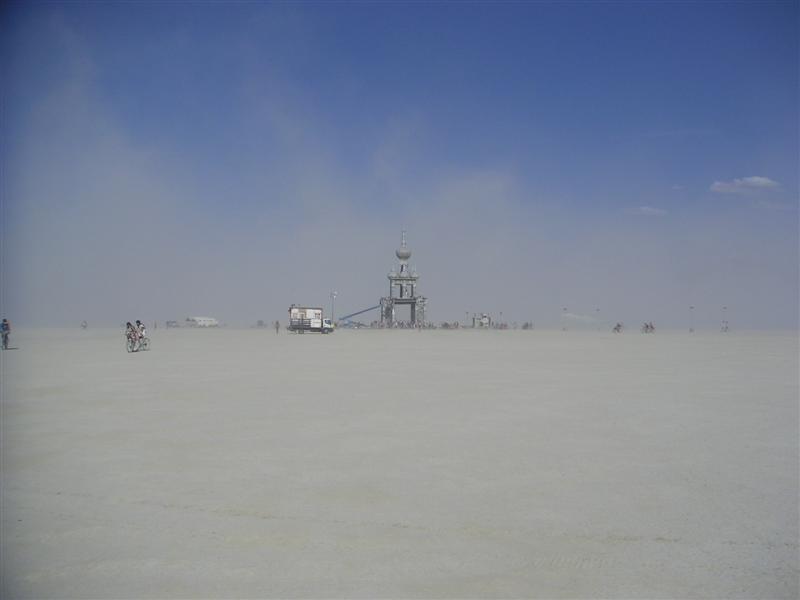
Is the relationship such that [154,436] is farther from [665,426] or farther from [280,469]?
[665,426]

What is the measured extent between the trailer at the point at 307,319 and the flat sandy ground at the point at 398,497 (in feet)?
213

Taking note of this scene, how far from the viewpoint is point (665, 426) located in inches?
505

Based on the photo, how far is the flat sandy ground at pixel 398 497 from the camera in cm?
562

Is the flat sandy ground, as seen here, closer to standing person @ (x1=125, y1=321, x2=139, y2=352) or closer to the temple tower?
standing person @ (x1=125, y1=321, x2=139, y2=352)

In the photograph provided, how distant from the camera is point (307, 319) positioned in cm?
8156

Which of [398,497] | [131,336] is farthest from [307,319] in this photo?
[398,497]

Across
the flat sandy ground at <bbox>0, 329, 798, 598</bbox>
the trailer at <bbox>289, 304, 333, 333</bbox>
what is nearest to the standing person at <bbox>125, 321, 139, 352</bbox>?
the flat sandy ground at <bbox>0, 329, 798, 598</bbox>

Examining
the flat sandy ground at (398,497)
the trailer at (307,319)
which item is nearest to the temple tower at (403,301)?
the trailer at (307,319)

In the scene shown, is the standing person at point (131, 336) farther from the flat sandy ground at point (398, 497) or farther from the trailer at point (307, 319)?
the trailer at point (307, 319)

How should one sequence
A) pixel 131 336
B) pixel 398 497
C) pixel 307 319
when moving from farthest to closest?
pixel 307 319 → pixel 131 336 → pixel 398 497

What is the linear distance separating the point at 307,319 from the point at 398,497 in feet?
245

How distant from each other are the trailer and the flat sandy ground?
64794mm

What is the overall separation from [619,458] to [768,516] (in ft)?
9.34

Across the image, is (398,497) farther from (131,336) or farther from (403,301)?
(403,301)
